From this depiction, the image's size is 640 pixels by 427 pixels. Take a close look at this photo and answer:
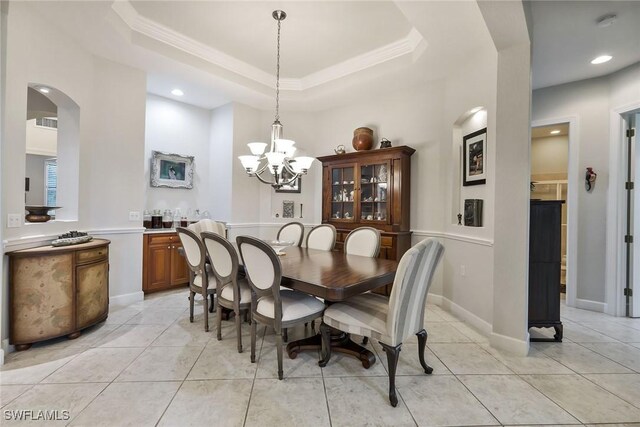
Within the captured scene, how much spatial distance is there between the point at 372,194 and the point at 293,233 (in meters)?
1.26

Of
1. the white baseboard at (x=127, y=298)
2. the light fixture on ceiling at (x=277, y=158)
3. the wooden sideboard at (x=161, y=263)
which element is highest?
the light fixture on ceiling at (x=277, y=158)

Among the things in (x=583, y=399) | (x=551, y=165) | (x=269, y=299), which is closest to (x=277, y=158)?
(x=269, y=299)

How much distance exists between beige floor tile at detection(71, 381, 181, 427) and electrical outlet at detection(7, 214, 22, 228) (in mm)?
1568

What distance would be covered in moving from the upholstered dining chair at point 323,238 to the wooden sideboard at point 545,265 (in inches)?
76.0

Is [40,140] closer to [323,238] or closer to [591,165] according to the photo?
[323,238]

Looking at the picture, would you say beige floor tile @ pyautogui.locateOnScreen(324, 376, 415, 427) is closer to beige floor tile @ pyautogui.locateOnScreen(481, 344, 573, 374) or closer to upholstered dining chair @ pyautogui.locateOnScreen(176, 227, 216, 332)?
beige floor tile @ pyautogui.locateOnScreen(481, 344, 573, 374)

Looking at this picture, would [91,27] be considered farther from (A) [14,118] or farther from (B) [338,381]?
(B) [338,381]

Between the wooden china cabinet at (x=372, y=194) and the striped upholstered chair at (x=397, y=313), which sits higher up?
the wooden china cabinet at (x=372, y=194)

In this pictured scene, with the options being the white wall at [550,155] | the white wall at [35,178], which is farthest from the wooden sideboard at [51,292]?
the white wall at [550,155]

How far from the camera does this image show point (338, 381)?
200 centimetres

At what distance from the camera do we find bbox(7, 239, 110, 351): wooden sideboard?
2.28 meters

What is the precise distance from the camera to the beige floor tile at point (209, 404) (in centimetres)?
161
